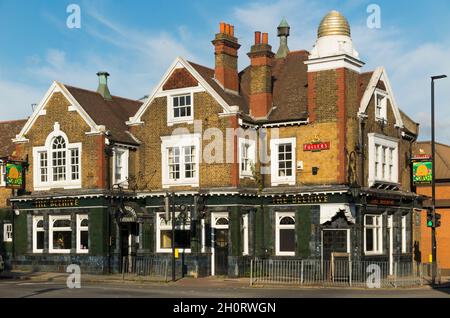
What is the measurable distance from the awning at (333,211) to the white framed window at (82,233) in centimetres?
1355

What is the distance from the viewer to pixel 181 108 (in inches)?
1678

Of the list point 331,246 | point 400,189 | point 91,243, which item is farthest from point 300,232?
point 91,243

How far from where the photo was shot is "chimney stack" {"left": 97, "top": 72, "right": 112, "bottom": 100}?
49.7 m

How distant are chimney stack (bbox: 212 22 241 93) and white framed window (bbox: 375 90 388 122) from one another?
7887mm

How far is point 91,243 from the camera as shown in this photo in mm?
43031

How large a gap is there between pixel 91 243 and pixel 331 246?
13435 mm

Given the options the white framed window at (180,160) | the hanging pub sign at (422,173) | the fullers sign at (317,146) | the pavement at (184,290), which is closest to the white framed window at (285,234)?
the pavement at (184,290)

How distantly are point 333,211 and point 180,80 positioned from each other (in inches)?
439

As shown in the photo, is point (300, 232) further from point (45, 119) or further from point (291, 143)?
point (45, 119)

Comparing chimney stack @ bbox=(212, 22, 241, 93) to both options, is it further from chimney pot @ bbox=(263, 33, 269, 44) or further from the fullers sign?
the fullers sign

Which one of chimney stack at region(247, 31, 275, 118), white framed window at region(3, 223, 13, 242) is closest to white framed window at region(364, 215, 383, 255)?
chimney stack at region(247, 31, 275, 118)

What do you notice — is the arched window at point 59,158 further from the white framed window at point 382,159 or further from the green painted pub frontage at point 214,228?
the white framed window at point 382,159
